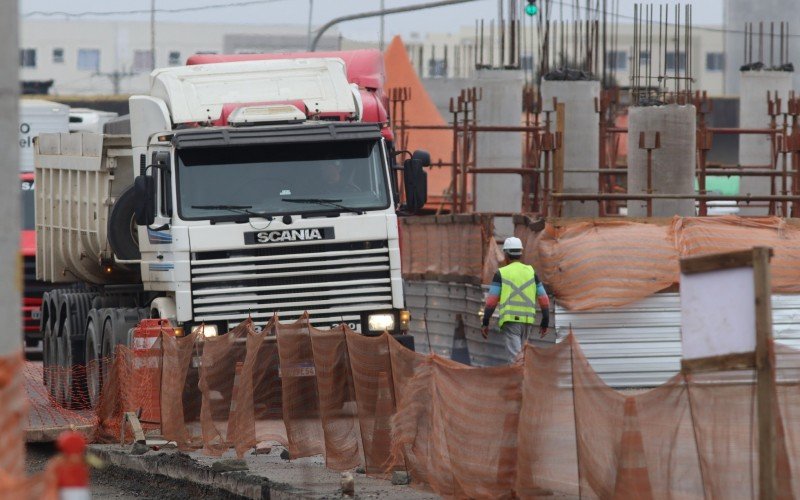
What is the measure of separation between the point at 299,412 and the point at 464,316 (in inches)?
452

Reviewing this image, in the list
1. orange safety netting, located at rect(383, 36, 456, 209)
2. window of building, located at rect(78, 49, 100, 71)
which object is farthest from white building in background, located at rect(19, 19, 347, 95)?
orange safety netting, located at rect(383, 36, 456, 209)

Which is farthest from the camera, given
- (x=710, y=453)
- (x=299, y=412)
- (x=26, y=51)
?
(x=26, y=51)

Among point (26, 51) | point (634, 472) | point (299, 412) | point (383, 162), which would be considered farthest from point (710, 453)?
point (26, 51)

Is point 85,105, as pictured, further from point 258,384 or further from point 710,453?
point 710,453

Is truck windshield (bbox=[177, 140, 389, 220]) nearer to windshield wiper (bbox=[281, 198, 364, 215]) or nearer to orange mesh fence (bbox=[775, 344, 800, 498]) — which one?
windshield wiper (bbox=[281, 198, 364, 215])

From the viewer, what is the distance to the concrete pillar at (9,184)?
6520 millimetres

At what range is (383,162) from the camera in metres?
16.4

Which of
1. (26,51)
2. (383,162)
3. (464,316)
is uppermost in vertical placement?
(26,51)

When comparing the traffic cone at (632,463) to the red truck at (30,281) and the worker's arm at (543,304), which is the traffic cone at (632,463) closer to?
the worker's arm at (543,304)

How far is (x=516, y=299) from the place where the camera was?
59.9 ft

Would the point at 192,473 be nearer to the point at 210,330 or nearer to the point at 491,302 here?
the point at 210,330

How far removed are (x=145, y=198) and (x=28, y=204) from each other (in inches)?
552

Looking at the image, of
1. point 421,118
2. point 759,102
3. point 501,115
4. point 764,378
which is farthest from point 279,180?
point 421,118

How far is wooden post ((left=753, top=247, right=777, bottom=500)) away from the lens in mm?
7035
